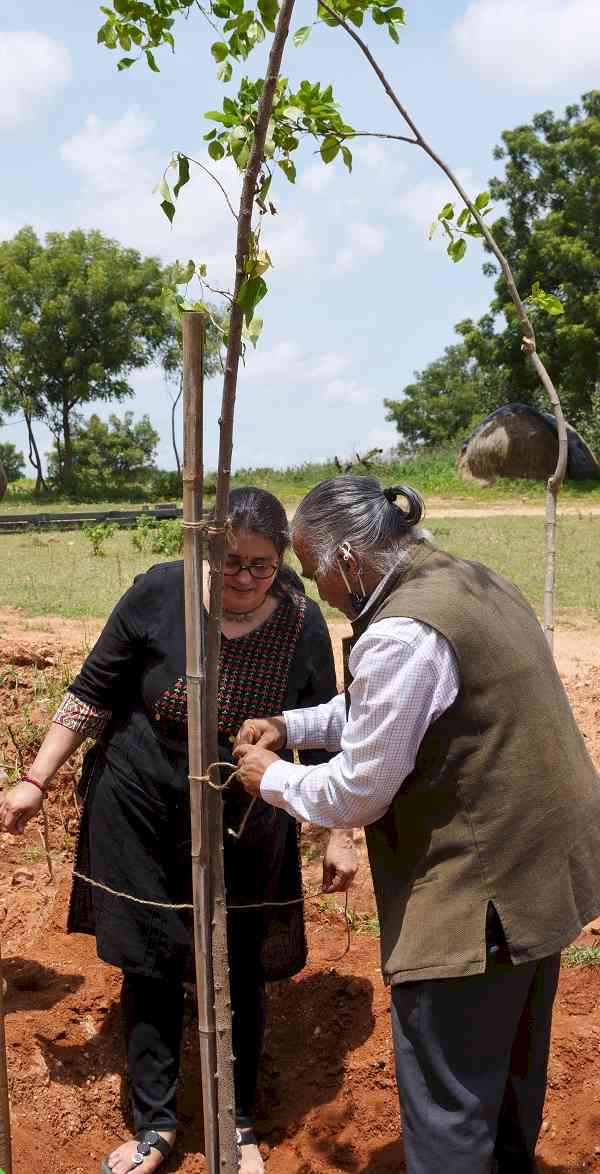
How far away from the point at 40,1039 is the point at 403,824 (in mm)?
1940

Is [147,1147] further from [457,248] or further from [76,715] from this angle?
[457,248]

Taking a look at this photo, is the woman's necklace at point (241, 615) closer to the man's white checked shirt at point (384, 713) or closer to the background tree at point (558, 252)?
the man's white checked shirt at point (384, 713)

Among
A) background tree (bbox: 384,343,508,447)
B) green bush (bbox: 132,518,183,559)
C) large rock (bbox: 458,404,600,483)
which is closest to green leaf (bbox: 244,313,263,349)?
green bush (bbox: 132,518,183,559)

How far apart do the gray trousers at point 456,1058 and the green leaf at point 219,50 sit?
166cm

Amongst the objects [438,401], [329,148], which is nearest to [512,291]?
[329,148]

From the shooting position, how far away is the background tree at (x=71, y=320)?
32.4 meters

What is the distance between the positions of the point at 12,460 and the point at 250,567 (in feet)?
157

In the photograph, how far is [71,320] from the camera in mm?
32375

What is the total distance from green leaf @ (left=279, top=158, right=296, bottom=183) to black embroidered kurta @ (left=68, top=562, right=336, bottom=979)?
109cm

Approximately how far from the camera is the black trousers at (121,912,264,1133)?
308 centimetres

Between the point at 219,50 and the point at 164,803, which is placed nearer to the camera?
the point at 219,50

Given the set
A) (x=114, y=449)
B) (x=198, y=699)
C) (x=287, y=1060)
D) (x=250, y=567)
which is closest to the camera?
(x=198, y=699)

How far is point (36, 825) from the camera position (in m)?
4.90

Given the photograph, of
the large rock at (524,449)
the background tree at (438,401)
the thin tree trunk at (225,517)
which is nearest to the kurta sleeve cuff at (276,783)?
the thin tree trunk at (225,517)
